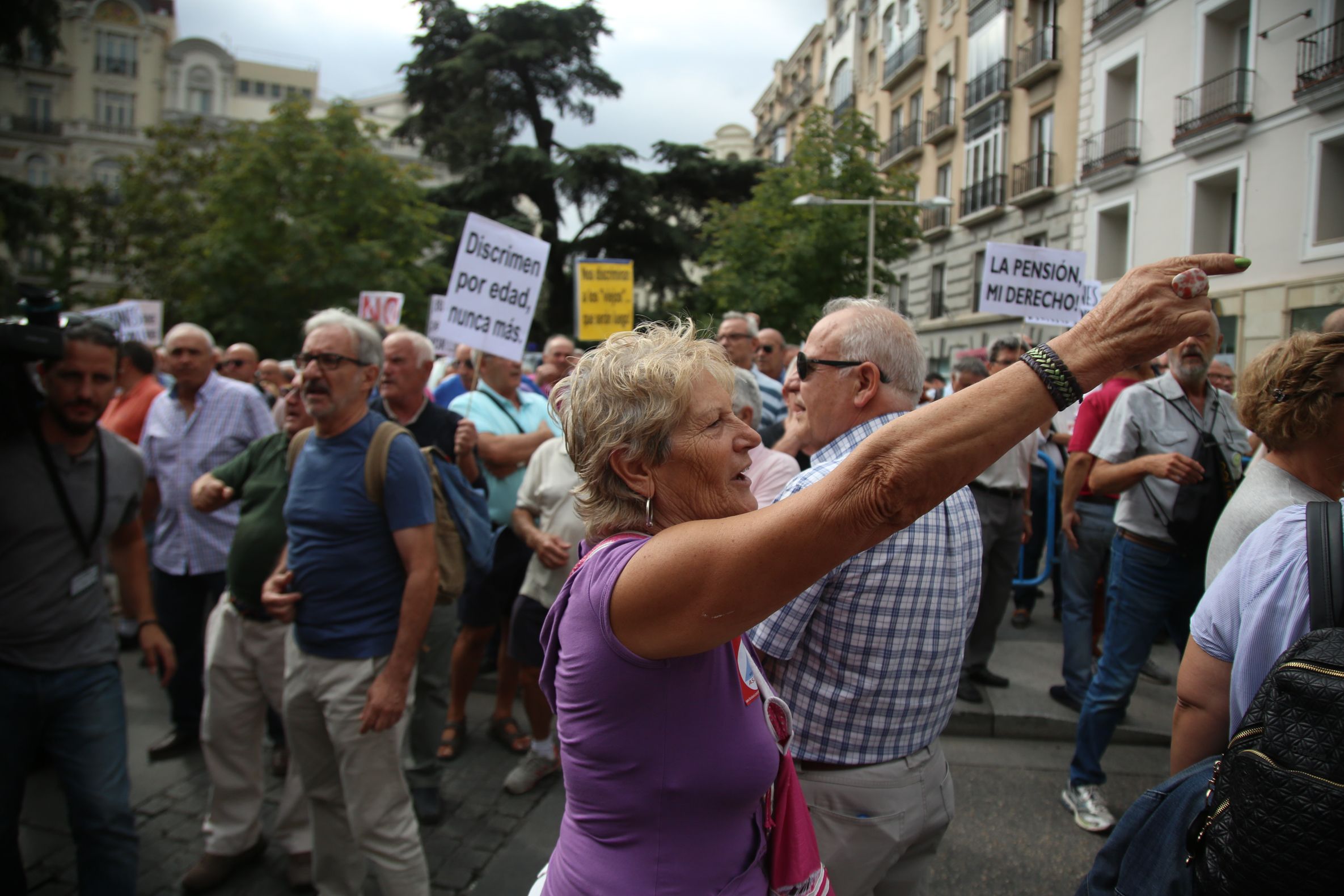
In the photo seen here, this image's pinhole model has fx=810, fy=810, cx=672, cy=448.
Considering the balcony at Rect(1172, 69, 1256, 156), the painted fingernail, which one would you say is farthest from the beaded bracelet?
the balcony at Rect(1172, 69, 1256, 156)

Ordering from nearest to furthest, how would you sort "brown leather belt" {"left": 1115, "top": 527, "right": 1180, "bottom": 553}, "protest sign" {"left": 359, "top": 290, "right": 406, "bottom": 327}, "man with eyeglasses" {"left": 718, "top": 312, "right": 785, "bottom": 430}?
"brown leather belt" {"left": 1115, "top": 527, "right": 1180, "bottom": 553}, "man with eyeglasses" {"left": 718, "top": 312, "right": 785, "bottom": 430}, "protest sign" {"left": 359, "top": 290, "right": 406, "bottom": 327}

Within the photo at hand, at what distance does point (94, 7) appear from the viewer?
52156 mm

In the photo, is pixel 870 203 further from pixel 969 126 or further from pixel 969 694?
pixel 969 694

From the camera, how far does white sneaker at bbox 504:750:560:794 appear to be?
403cm

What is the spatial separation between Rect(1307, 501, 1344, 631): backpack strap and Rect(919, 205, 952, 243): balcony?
2770 centimetres

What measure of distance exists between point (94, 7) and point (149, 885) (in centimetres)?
6730

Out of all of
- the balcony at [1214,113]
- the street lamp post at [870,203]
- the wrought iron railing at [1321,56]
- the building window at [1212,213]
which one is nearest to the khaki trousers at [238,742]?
the wrought iron railing at [1321,56]

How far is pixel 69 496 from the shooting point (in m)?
2.67

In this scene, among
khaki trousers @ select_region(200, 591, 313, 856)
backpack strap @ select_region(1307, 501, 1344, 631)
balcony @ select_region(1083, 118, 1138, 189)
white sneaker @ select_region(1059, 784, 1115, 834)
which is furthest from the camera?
balcony @ select_region(1083, 118, 1138, 189)

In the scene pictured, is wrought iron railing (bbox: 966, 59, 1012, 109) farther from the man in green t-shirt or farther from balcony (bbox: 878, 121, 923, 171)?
the man in green t-shirt

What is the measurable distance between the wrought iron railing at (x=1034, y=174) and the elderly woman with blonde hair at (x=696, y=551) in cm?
2365

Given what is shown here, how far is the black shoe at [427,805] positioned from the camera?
372 centimetres

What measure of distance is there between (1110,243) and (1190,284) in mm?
21816

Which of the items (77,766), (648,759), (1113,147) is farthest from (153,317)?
(1113,147)
